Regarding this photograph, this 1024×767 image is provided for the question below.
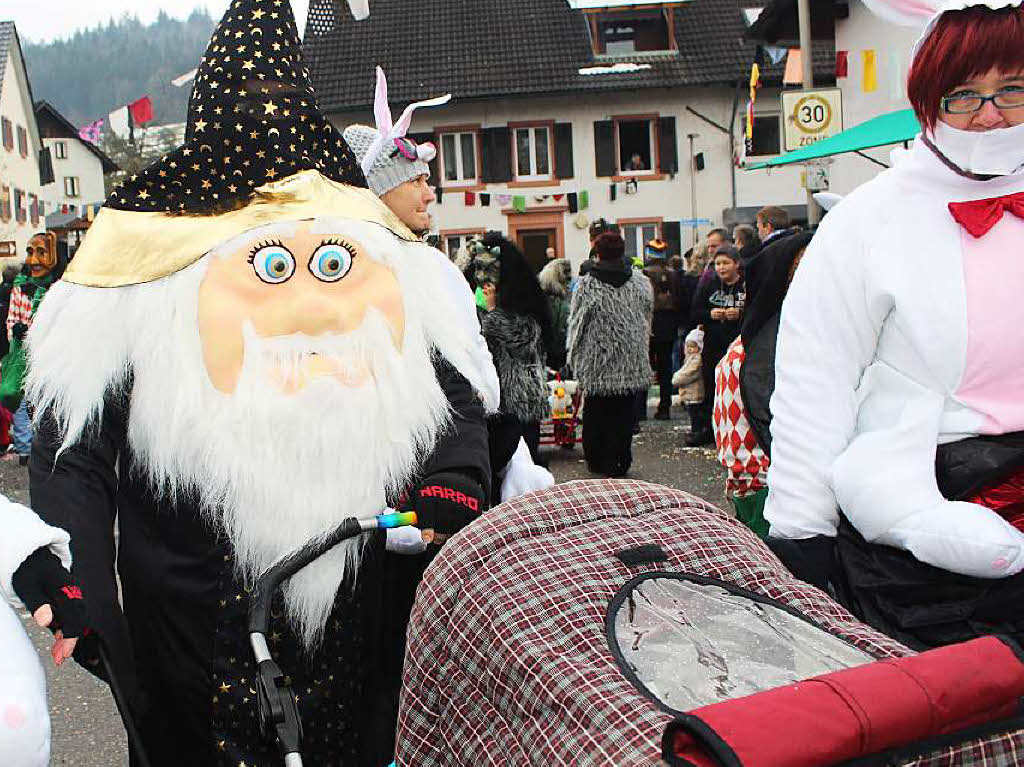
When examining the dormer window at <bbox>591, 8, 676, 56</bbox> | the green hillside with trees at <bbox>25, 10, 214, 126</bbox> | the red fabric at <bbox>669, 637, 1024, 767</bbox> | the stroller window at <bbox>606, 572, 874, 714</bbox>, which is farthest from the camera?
the green hillside with trees at <bbox>25, 10, 214, 126</bbox>

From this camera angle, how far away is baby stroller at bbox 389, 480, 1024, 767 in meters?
1.28

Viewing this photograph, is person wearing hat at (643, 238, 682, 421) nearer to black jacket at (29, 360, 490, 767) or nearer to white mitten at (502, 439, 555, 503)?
white mitten at (502, 439, 555, 503)

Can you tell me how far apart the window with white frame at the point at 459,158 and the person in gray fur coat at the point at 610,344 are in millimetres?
18286

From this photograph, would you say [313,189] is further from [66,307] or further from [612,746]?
[612,746]

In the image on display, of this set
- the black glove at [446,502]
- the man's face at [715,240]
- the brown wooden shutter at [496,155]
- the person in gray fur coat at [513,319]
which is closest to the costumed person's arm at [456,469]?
the black glove at [446,502]

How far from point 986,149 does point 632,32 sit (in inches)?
1056

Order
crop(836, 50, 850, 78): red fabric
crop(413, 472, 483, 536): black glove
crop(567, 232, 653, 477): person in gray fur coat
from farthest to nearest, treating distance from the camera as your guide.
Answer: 1. crop(836, 50, 850, 78): red fabric
2. crop(567, 232, 653, 477): person in gray fur coat
3. crop(413, 472, 483, 536): black glove

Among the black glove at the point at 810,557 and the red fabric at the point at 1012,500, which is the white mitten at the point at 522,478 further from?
the red fabric at the point at 1012,500

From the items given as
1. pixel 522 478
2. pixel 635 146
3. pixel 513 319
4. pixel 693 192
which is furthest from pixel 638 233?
pixel 522 478

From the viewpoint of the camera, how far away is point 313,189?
2.46 m

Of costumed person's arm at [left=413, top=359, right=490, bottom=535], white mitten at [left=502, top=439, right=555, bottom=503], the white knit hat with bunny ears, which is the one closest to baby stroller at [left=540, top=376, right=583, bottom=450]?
the white knit hat with bunny ears

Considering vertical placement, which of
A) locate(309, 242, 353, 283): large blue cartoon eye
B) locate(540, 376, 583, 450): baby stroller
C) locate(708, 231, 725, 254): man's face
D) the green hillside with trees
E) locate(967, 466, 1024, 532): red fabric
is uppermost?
the green hillside with trees

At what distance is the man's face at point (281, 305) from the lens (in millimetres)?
2383

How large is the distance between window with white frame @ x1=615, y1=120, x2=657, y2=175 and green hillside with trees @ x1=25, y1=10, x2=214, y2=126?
8885 centimetres
